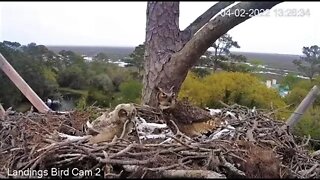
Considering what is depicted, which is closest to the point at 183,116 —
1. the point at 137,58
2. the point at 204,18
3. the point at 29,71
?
the point at 204,18

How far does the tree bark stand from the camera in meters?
1.25

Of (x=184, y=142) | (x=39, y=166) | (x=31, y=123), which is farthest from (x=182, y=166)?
(x=31, y=123)

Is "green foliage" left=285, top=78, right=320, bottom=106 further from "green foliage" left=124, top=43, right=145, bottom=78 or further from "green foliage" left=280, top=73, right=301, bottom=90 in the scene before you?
"green foliage" left=124, top=43, right=145, bottom=78

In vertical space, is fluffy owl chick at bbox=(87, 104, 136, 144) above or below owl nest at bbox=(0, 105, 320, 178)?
above

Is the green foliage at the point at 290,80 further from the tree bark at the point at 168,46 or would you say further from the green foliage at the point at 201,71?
the tree bark at the point at 168,46

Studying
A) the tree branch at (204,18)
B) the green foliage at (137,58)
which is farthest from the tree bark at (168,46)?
the green foliage at (137,58)

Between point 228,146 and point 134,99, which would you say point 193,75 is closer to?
point 134,99

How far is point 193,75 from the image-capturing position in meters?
1.80

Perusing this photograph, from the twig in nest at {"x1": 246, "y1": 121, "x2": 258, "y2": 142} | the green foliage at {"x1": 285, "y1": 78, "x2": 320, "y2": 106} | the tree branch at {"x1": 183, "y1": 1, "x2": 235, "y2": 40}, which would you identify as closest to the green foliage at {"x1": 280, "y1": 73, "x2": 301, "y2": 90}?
the green foliage at {"x1": 285, "y1": 78, "x2": 320, "y2": 106}

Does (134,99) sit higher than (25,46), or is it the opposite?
(25,46)

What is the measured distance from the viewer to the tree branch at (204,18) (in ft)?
4.07

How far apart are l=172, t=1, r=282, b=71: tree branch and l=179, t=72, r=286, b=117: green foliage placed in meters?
0.41

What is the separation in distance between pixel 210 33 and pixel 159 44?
8.7 inches

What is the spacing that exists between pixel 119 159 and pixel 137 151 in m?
0.07
